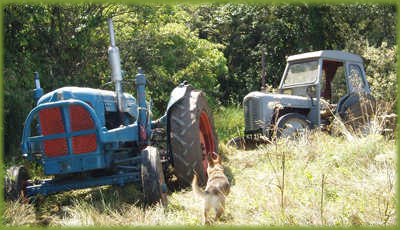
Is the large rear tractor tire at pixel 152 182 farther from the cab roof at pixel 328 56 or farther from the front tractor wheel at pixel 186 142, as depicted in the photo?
the cab roof at pixel 328 56

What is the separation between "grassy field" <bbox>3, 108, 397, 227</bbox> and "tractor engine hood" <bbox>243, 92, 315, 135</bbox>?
1.95 meters

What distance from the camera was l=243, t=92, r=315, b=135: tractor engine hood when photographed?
21.4 feet

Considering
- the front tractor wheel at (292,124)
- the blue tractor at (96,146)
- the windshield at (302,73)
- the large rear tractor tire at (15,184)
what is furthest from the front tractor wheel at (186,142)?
the windshield at (302,73)

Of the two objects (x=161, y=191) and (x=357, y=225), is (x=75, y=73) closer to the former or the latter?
(x=161, y=191)

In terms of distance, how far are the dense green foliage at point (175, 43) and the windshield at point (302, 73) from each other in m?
2.67

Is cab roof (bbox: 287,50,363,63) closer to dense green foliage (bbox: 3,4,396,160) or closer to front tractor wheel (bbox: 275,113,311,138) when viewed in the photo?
front tractor wheel (bbox: 275,113,311,138)

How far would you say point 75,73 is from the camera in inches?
262

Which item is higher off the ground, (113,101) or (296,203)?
(113,101)

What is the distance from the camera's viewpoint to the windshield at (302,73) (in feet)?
22.9

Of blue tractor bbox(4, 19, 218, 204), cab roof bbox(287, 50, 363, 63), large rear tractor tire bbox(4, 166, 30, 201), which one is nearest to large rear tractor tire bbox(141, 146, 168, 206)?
blue tractor bbox(4, 19, 218, 204)

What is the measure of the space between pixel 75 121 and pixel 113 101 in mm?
873

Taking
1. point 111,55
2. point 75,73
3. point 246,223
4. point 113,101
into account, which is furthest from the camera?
point 75,73

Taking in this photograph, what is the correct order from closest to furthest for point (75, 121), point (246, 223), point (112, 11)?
point (246, 223)
point (75, 121)
point (112, 11)

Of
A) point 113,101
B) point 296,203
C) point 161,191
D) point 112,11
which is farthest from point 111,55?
point 112,11
